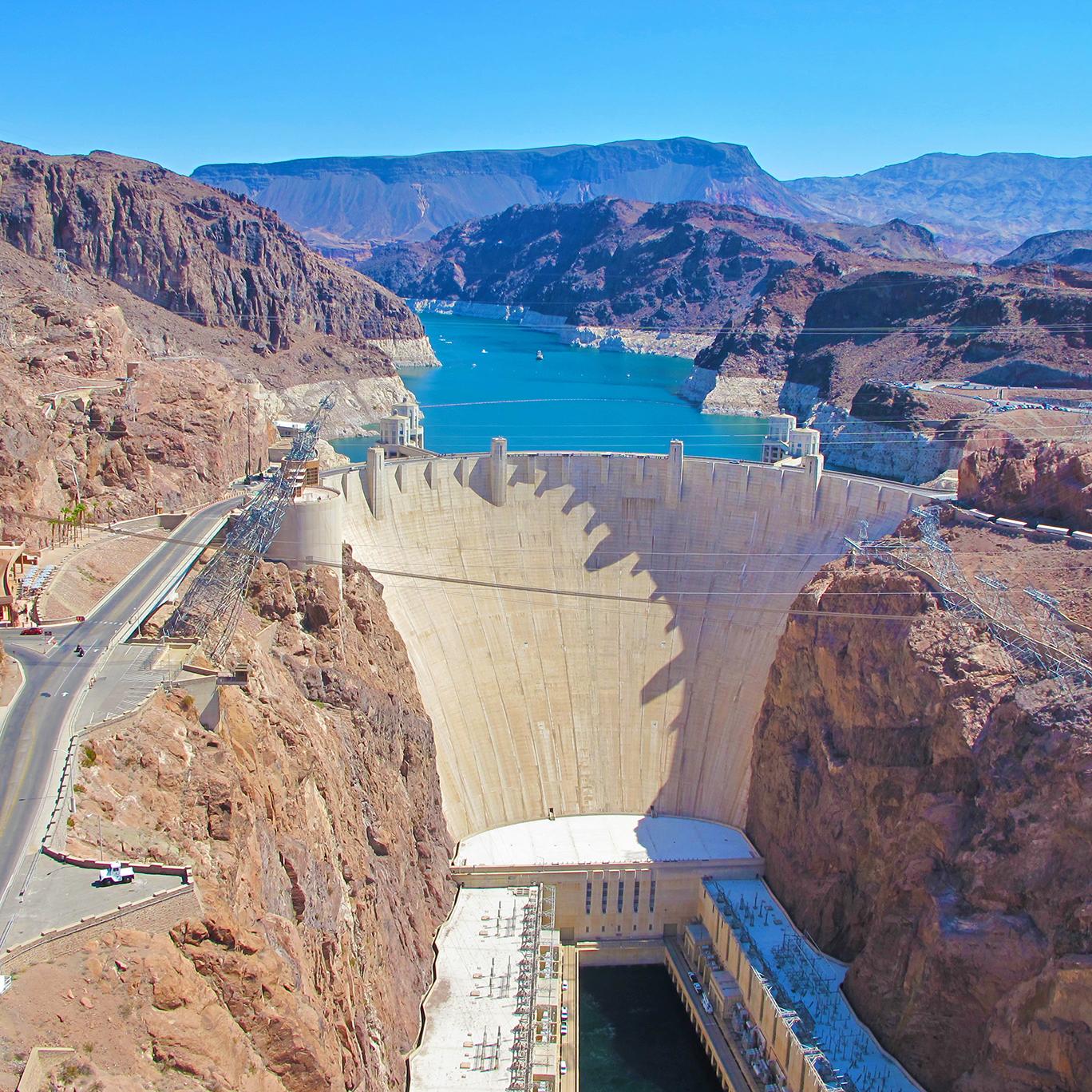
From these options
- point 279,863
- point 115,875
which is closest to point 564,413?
point 279,863

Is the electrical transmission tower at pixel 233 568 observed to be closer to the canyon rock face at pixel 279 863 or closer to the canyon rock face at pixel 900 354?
the canyon rock face at pixel 279 863

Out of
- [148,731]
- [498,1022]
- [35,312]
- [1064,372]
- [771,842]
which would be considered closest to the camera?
[148,731]

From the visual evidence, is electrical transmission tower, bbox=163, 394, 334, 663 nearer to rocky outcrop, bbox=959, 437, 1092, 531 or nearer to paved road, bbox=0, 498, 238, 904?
paved road, bbox=0, 498, 238, 904

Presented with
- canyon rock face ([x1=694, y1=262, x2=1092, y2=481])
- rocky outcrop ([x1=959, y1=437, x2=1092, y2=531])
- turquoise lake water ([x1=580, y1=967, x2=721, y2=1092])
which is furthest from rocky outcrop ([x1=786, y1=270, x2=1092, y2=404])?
turquoise lake water ([x1=580, y1=967, x2=721, y2=1092])

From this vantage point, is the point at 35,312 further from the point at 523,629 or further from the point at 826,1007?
the point at 826,1007

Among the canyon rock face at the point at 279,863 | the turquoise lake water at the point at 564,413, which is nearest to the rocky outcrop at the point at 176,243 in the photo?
the turquoise lake water at the point at 564,413

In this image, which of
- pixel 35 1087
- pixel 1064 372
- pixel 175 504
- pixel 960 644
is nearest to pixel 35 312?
pixel 175 504
